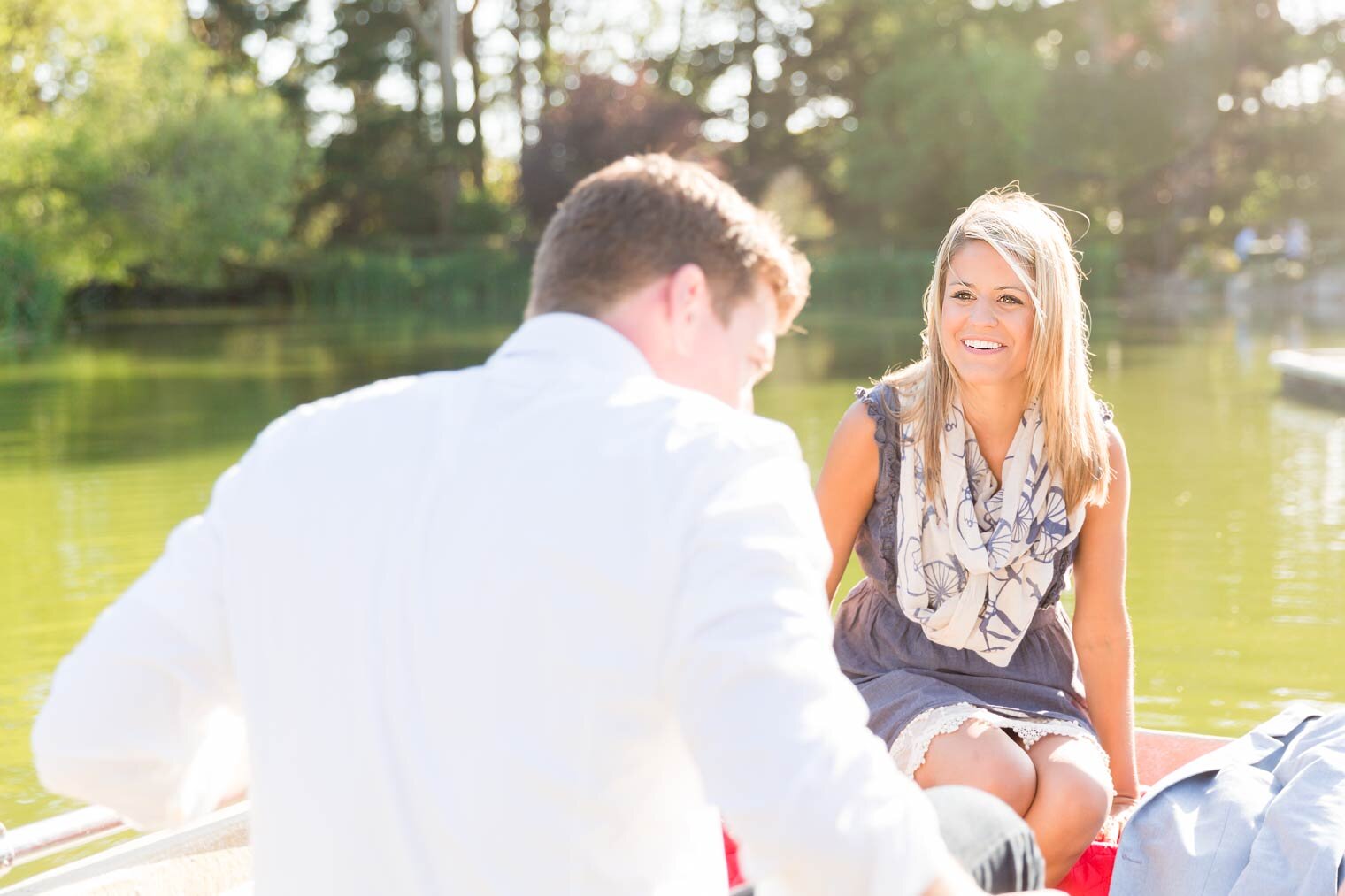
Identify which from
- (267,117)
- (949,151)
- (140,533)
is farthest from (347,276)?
(140,533)

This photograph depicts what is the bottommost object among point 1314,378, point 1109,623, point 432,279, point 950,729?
point 432,279

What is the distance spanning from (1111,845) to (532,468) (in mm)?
1932

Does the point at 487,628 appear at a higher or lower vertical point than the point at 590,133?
lower

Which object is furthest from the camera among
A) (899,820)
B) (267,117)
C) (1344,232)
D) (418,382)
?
(1344,232)

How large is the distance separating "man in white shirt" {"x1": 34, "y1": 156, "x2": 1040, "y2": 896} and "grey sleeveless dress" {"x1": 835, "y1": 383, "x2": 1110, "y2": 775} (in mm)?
1462

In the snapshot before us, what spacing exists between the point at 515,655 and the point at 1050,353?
1907 mm

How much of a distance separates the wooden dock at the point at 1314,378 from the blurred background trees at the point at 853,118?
17.4 metres

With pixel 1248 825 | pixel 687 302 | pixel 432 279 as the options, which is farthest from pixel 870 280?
pixel 687 302

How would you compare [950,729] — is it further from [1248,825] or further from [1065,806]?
[1248,825]

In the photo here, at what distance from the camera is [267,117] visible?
28203mm

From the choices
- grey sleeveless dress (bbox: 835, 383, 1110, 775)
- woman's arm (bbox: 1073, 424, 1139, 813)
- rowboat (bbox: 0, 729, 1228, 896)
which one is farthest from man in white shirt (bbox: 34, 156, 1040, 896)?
woman's arm (bbox: 1073, 424, 1139, 813)

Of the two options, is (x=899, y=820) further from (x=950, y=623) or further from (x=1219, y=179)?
(x=1219, y=179)

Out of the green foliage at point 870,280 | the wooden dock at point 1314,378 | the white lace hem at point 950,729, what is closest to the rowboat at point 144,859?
the white lace hem at point 950,729

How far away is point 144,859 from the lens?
2.78m
